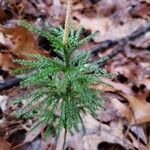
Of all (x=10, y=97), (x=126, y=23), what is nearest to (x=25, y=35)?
(x=10, y=97)

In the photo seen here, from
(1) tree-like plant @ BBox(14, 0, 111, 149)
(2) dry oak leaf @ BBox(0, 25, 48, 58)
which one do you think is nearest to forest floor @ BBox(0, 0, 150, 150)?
(2) dry oak leaf @ BBox(0, 25, 48, 58)

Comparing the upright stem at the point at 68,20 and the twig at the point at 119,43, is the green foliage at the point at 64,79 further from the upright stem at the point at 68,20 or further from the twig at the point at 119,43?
the twig at the point at 119,43

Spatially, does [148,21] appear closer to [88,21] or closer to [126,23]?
[126,23]

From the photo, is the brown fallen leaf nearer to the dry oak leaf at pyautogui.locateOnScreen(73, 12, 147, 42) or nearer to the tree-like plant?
the dry oak leaf at pyautogui.locateOnScreen(73, 12, 147, 42)

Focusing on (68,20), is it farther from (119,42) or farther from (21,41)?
(119,42)

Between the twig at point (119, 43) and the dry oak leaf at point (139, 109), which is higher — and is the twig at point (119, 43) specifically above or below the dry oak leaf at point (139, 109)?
above

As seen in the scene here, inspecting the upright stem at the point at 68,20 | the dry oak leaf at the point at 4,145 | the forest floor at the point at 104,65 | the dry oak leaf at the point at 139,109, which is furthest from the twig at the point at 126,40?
the upright stem at the point at 68,20

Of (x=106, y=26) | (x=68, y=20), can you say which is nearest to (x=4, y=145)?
(x=68, y=20)
